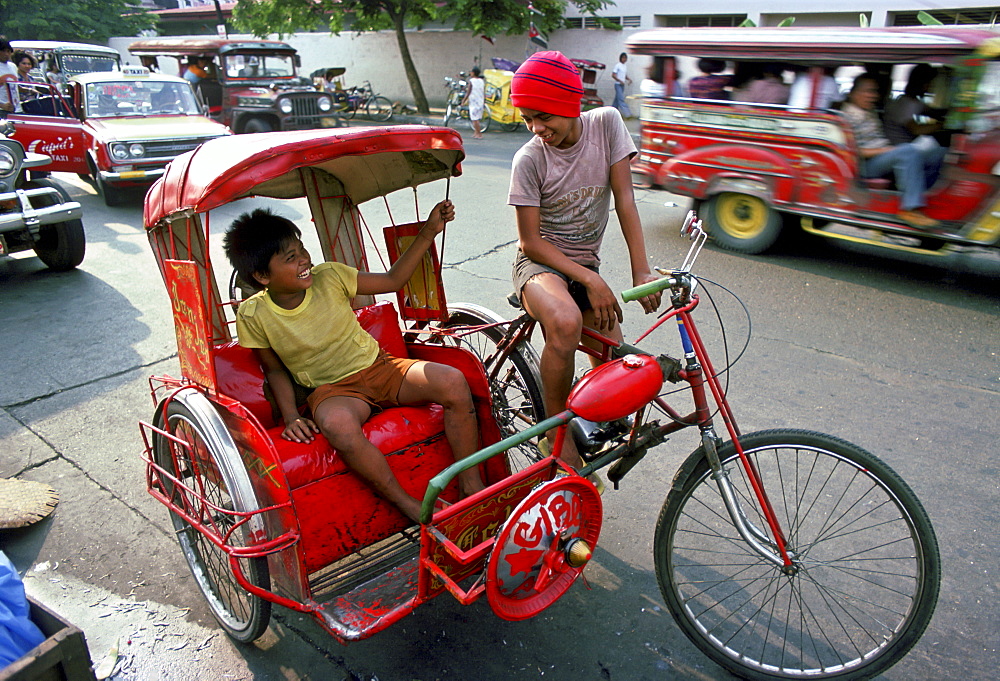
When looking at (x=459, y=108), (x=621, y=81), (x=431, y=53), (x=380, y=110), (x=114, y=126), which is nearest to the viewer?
(x=114, y=126)

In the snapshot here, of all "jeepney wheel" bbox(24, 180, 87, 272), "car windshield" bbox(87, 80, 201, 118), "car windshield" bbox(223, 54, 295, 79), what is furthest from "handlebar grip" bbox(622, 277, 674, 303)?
"car windshield" bbox(223, 54, 295, 79)

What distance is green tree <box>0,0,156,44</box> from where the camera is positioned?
23281 mm

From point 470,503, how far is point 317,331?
1.00 metres

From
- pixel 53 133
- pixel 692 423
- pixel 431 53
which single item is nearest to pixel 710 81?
pixel 692 423

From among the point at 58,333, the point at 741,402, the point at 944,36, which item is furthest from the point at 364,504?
the point at 944,36

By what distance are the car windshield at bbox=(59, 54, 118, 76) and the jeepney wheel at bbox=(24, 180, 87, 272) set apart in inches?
308

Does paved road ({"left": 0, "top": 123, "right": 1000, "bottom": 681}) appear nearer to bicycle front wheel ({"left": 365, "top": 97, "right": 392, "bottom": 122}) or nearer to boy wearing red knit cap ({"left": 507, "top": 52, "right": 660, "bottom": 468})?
boy wearing red knit cap ({"left": 507, "top": 52, "right": 660, "bottom": 468})

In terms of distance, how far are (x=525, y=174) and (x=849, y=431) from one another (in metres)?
2.27

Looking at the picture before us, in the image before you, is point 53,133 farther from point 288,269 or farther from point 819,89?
point 819,89

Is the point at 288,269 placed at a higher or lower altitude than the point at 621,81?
lower

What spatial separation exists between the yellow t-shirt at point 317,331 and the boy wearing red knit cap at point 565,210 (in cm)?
68

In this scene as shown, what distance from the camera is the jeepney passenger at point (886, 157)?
18.1ft

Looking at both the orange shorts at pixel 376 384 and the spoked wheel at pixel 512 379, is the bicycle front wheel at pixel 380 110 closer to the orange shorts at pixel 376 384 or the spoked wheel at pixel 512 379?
the spoked wheel at pixel 512 379

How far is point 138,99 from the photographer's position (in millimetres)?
9867
